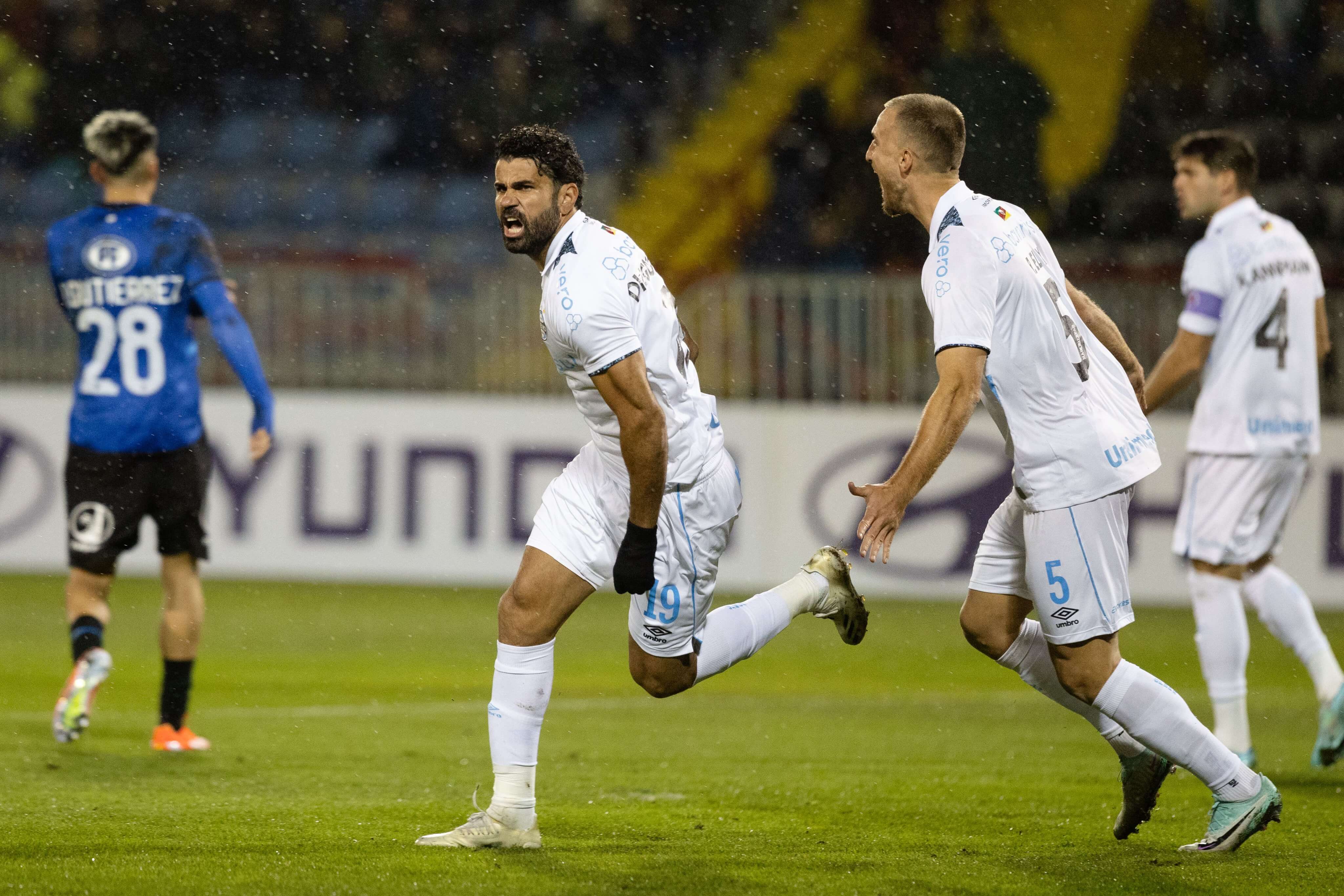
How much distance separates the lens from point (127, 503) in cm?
570

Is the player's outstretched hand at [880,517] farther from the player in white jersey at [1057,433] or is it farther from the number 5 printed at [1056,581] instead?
the number 5 printed at [1056,581]

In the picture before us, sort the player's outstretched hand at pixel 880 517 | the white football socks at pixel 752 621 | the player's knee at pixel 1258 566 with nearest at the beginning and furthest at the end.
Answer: the player's outstretched hand at pixel 880 517
the white football socks at pixel 752 621
the player's knee at pixel 1258 566

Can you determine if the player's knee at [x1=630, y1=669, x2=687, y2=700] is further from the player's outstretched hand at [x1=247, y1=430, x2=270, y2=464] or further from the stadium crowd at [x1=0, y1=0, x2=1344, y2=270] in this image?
the stadium crowd at [x1=0, y1=0, x2=1344, y2=270]

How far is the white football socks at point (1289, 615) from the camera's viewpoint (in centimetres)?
579

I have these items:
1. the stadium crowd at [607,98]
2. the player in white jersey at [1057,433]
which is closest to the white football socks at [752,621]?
the player in white jersey at [1057,433]

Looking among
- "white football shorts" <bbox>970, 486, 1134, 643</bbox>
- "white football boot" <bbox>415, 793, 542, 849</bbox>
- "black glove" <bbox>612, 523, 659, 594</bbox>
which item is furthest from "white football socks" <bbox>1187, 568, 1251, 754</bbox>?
"white football boot" <bbox>415, 793, 542, 849</bbox>

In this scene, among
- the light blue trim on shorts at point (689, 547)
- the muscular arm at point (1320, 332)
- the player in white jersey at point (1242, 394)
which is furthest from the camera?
the muscular arm at point (1320, 332)

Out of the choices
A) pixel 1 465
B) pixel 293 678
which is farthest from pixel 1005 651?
pixel 1 465

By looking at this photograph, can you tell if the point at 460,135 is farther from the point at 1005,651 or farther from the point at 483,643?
the point at 1005,651

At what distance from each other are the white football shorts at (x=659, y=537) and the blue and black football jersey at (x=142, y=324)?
1.90 meters

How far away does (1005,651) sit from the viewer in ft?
14.0

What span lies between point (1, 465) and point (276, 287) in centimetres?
213

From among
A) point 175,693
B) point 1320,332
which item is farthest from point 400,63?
point 1320,332

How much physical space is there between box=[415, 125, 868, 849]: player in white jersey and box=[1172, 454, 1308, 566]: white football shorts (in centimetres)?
227
